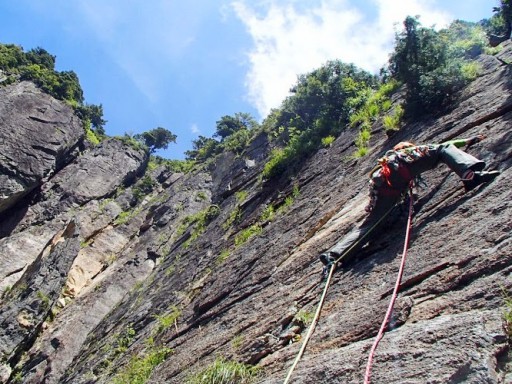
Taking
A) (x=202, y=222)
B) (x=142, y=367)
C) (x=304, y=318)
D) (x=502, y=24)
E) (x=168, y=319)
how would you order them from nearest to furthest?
1. (x=304, y=318)
2. (x=142, y=367)
3. (x=168, y=319)
4. (x=502, y=24)
5. (x=202, y=222)

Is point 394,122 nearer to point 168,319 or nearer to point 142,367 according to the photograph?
point 168,319

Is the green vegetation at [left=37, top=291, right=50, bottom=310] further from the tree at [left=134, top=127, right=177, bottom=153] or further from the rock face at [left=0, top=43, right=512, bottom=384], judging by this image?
the tree at [left=134, top=127, right=177, bottom=153]

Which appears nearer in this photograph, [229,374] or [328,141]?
[229,374]

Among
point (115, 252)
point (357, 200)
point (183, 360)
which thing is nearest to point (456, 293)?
point (357, 200)

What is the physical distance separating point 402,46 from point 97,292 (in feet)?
45.0

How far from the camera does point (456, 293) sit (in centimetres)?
427

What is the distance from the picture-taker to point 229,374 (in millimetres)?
5801

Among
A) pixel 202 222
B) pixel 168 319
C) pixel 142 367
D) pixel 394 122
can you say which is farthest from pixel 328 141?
pixel 142 367

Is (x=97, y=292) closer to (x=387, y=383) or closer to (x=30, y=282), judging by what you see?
(x=30, y=282)

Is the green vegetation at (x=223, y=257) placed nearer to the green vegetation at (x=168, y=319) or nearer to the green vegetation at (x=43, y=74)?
the green vegetation at (x=168, y=319)

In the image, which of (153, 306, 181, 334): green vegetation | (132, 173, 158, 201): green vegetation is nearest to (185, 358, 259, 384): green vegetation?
(153, 306, 181, 334): green vegetation

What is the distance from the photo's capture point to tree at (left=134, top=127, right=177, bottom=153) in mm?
46781

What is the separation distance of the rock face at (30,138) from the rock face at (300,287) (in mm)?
5046

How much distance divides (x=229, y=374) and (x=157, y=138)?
142ft
